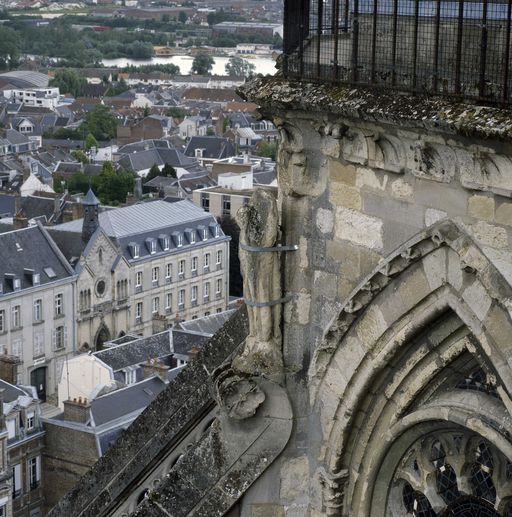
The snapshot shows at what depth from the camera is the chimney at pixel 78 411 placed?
45.1 m

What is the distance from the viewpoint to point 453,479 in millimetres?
6027

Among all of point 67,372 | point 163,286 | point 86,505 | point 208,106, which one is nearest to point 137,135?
point 208,106

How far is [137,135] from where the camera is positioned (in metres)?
136

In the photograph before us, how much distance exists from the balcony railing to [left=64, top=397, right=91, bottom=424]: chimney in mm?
39186

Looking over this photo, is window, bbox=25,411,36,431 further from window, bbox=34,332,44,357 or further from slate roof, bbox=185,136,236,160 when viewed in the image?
slate roof, bbox=185,136,236,160

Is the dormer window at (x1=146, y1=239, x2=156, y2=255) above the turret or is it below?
below

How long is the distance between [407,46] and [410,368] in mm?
1389

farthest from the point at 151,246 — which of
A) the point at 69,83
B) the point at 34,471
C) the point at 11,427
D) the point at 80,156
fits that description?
the point at 69,83

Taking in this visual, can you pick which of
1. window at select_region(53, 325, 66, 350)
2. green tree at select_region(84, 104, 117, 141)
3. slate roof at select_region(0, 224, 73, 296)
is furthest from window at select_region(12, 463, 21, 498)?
green tree at select_region(84, 104, 117, 141)

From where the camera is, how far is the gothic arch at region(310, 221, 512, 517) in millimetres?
5383

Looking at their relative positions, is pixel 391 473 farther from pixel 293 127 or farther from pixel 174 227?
pixel 174 227

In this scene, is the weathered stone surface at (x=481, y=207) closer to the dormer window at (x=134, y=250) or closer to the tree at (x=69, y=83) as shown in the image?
the dormer window at (x=134, y=250)

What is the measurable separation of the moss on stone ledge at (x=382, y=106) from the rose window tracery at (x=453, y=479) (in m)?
1.38

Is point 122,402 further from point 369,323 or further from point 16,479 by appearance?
point 369,323
